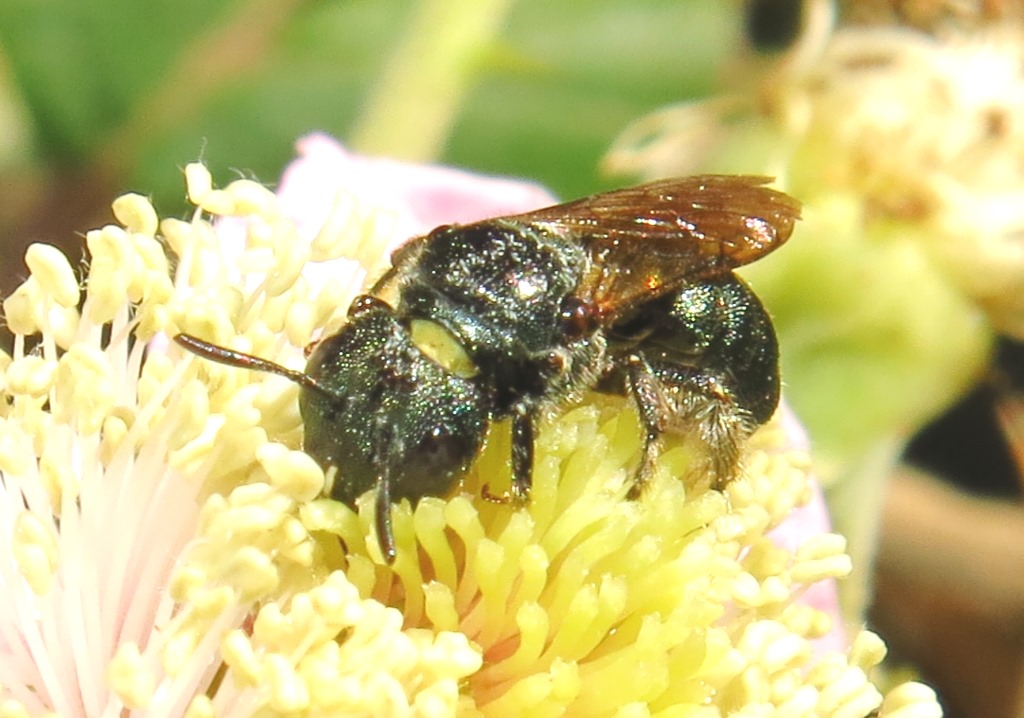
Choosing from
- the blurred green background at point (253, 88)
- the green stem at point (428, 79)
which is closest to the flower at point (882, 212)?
the green stem at point (428, 79)

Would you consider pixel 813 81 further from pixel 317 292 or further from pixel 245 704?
pixel 245 704

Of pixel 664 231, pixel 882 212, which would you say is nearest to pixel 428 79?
pixel 882 212

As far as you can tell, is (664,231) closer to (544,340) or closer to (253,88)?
(544,340)

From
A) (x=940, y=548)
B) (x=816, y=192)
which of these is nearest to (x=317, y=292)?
(x=816, y=192)

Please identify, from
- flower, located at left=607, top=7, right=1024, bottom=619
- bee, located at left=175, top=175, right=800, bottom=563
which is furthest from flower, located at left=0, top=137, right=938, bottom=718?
flower, located at left=607, top=7, right=1024, bottom=619

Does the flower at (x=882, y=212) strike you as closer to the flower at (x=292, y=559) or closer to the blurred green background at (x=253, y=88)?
the blurred green background at (x=253, y=88)

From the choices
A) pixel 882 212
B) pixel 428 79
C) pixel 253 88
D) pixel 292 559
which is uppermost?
pixel 253 88
